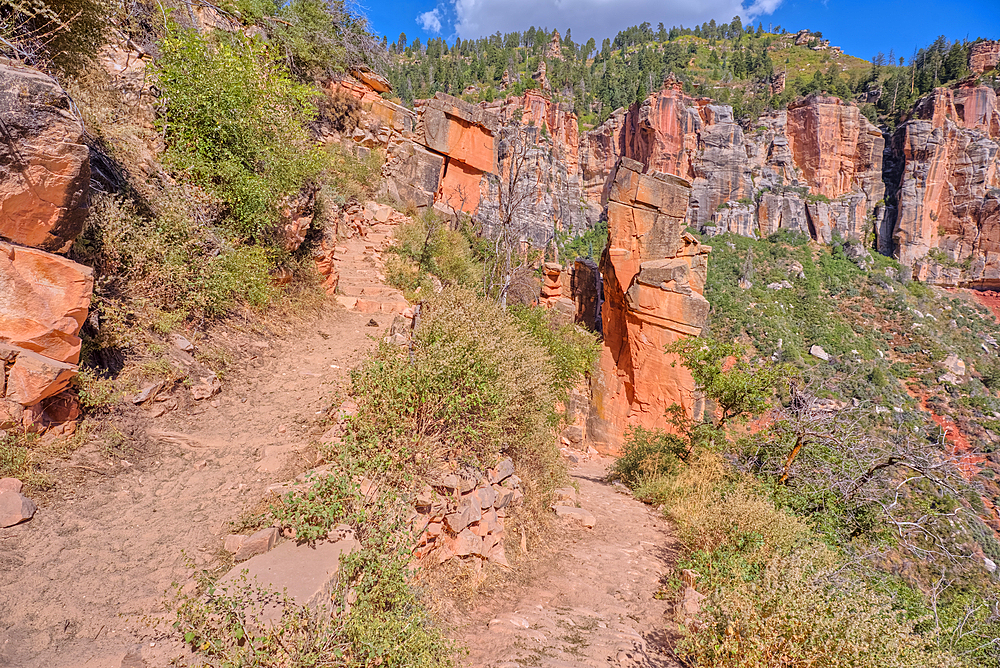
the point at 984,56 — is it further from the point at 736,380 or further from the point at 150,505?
the point at 150,505

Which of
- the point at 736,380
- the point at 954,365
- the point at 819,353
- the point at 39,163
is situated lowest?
the point at 954,365

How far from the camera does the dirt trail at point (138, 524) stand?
2146 mm

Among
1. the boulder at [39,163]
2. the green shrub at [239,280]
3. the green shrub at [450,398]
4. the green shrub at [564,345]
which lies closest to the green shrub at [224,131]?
the green shrub at [239,280]

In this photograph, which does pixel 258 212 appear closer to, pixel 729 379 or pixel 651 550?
pixel 651 550

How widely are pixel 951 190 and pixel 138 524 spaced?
71910 mm

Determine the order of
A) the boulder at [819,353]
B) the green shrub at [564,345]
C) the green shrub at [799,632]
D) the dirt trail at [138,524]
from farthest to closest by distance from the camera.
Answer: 1. the boulder at [819,353]
2. the green shrub at [564,345]
3. the green shrub at [799,632]
4. the dirt trail at [138,524]

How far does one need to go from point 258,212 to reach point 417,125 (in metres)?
10.1

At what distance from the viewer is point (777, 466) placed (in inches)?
284

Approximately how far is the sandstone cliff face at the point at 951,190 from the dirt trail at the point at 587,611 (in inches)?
2448

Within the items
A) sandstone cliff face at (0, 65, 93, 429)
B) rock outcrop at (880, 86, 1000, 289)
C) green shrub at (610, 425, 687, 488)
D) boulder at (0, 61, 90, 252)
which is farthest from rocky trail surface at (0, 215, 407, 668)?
rock outcrop at (880, 86, 1000, 289)

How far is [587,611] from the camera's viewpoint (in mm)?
4211

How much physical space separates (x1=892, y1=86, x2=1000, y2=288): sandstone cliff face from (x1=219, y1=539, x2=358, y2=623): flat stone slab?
6570cm

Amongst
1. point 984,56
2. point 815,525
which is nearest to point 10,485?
point 815,525

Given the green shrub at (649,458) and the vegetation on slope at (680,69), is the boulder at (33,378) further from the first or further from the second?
the vegetation on slope at (680,69)
